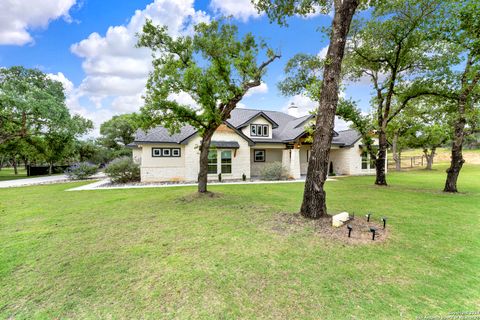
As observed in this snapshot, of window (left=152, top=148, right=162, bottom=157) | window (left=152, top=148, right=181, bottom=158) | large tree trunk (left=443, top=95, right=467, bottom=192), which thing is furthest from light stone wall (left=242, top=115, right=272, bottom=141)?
→ large tree trunk (left=443, top=95, right=467, bottom=192)

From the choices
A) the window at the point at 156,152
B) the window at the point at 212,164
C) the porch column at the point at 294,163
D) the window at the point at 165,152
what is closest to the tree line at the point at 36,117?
the window at the point at 156,152

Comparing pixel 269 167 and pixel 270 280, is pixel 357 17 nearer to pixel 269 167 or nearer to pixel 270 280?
pixel 269 167

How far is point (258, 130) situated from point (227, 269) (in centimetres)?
1710

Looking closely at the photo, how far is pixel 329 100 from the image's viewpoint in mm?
6020

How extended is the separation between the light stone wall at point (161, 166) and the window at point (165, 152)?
0.78ft

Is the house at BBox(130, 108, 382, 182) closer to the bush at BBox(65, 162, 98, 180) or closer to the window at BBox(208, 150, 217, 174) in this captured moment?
→ the window at BBox(208, 150, 217, 174)

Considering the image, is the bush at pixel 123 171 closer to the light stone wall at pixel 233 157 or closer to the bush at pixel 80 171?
the light stone wall at pixel 233 157

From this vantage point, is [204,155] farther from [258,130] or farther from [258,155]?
[258,155]

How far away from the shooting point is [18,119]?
722 inches

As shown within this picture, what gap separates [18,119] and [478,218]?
29.4 meters

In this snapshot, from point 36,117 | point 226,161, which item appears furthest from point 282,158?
point 36,117

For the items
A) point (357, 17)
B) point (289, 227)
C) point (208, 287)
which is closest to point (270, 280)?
point (208, 287)

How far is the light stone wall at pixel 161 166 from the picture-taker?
1688cm

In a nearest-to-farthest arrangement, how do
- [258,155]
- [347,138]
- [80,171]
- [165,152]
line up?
[165,152], [80,171], [258,155], [347,138]
